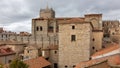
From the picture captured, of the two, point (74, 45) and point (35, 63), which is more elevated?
point (74, 45)

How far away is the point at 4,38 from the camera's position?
190 ft

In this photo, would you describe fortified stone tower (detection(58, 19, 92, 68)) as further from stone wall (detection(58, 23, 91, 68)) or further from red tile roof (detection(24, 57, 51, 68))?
red tile roof (detection(24, 57, 51, 68))

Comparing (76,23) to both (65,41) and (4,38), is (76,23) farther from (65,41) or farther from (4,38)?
(4,38)

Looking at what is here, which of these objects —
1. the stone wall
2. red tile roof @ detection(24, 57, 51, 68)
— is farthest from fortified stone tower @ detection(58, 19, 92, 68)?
red tile roof @ detection(24, 57, 51, 68)

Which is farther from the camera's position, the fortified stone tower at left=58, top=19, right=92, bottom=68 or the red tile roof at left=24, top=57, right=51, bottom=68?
the fortified stone tower at left=58, top=19, right=92, bottom=68

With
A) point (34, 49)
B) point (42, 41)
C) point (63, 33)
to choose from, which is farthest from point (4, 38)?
point (63, 33)

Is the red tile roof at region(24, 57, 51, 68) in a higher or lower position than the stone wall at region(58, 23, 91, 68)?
lower

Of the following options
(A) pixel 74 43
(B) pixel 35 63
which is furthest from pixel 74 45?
(B) pixel 35 63

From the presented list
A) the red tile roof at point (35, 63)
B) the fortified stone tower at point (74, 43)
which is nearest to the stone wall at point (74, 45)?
the fortified stone tower at point (74, 43)

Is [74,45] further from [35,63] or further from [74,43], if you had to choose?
[35,63]

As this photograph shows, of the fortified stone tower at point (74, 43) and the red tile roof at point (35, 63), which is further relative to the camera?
the fortified stone tower at point (74, 43)

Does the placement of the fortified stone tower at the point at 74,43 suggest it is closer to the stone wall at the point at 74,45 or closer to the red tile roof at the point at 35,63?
the stone wall at the point at 74,45

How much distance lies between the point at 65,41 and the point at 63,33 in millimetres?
1226

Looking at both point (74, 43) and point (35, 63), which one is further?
point (74, 43)
